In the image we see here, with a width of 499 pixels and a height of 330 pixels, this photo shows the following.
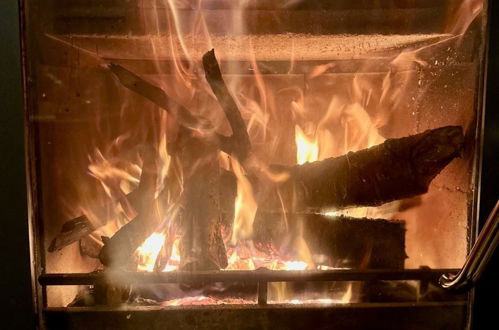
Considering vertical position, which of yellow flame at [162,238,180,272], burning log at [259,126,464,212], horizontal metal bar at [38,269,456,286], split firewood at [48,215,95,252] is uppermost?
burning log at [259,126,464,212]

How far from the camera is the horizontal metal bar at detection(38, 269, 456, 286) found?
42.4 inches

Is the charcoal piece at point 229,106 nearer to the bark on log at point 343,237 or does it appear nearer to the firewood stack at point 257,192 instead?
the firewood stack at point 257,192

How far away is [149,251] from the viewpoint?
1.39 metres

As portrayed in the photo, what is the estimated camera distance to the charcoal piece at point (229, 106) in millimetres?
1220

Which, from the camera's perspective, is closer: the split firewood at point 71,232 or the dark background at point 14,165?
the dark background at point 14,165

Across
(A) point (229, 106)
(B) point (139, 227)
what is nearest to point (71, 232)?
(B) point (139, 227)

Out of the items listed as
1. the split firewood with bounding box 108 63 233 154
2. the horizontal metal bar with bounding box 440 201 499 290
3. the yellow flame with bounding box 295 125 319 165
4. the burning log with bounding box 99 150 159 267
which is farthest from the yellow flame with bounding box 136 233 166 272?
the horizontal metal bar with bounding box 440 201 499 290

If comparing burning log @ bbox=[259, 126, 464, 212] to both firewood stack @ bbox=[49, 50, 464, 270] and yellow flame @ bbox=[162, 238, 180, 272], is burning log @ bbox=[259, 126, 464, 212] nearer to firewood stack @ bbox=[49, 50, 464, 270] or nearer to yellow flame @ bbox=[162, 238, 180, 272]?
firewood stack @ bbox=[49, 50, 464, 270]

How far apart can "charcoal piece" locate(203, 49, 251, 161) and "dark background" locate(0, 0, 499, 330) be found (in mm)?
497

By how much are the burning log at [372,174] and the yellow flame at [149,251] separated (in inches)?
14.6

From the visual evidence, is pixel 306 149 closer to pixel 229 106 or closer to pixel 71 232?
pixel 229 106

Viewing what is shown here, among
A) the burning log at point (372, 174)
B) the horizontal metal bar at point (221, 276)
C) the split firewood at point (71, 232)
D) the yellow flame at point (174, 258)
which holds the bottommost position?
the yellow flame at point (174, 258)

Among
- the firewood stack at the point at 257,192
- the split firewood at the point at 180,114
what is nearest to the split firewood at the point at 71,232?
the firewood stack at the point at 257,192

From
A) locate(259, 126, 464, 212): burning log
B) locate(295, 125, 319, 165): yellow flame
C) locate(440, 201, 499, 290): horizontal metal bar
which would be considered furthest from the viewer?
locate(295, 125, 319, 165): yellow flame
